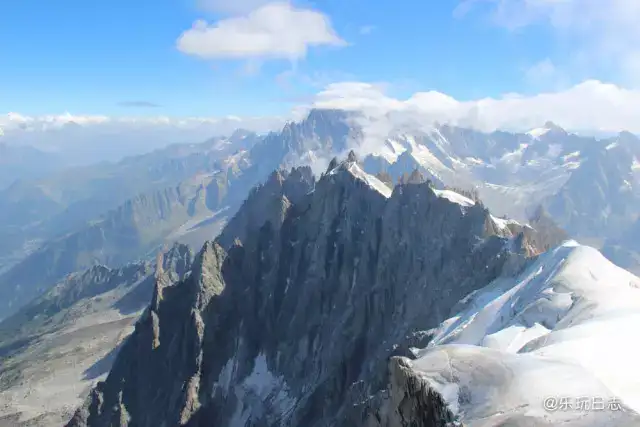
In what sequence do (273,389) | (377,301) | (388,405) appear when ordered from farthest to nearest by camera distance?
(273,389) → (377,301) → (388,405)

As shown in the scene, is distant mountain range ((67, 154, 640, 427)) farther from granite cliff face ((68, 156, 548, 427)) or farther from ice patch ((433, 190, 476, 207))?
ice patch ((433, 190, 476, 207))

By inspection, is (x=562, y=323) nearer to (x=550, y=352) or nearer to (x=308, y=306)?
(x=550, y=352)

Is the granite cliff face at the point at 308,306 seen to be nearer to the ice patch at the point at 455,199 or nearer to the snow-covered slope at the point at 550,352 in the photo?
the ice patch at the point at 455,199

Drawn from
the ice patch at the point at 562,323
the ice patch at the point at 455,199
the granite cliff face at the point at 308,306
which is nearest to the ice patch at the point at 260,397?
the granite cliff face at the point at 308,306

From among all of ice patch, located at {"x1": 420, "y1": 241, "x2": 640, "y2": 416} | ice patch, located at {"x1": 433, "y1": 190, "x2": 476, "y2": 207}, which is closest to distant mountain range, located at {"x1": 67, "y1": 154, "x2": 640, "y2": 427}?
ice patch, located at {"x1": 420, "y1": 241, "x2": 640, "y2": 416}

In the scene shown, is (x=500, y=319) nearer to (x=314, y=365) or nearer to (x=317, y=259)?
(x=314, y=365)

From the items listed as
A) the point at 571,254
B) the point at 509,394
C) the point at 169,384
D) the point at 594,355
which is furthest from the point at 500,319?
the point at 169,384
